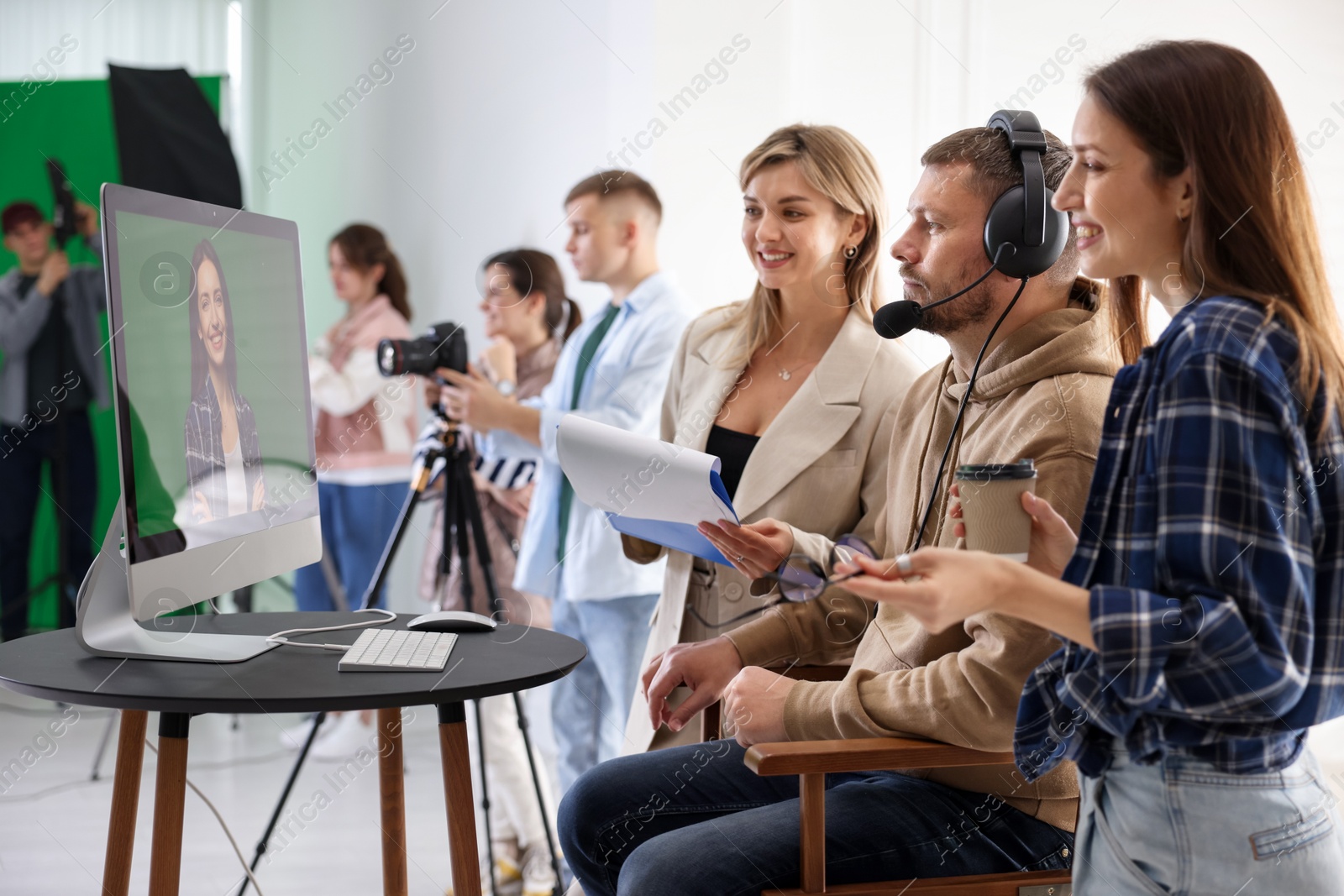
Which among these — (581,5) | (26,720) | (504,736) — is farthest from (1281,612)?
(26,720)

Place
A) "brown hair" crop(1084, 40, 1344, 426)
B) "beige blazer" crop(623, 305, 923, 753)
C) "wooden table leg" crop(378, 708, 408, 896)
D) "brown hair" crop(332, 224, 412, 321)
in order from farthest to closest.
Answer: "brown hair" crop(332, 224, 412, 321) → "beige blazer" crop(623, 305, 923, 753) → "wooden table leg" crop(378, 708, 408, 896) → "brown hair" crop(1084, 40, 1344, 426)

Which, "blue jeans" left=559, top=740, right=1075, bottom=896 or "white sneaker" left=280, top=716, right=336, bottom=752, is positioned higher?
"blue jeans" left=559, top=740, right=1075, bottom=896

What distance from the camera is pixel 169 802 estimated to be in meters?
1.14

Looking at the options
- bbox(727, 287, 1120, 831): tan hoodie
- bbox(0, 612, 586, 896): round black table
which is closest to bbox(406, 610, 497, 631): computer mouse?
bbox(0, 612, 586, 896): round black table

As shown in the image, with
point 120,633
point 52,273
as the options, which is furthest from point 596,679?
point 52,273

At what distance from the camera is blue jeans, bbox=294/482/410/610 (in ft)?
12.3

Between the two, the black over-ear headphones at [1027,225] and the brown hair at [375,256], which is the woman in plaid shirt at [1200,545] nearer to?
the black over-ear headphones at [1027,225]

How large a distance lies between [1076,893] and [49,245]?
4.05 m

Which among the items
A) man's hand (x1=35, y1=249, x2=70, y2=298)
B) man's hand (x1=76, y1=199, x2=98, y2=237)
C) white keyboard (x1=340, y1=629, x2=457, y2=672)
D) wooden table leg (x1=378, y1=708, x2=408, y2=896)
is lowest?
wooden table leg (x1=378, y1=708, x2=408, y2=896)

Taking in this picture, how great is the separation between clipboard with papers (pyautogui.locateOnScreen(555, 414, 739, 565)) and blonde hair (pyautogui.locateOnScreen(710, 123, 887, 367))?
1.72 feet

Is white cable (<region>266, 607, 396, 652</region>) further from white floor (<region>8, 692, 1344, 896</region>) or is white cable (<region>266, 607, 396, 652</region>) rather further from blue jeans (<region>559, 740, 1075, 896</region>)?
white floor (<region>8, 692, 1344, 896</region>)

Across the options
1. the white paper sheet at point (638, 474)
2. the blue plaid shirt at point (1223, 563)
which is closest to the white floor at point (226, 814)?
the white paper sheet at point (638, 474)

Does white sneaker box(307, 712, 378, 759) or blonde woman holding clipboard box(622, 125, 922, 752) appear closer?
blonde woman holding clipboard box(622, 125, 922, 752)

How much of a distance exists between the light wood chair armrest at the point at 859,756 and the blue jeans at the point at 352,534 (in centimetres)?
283
